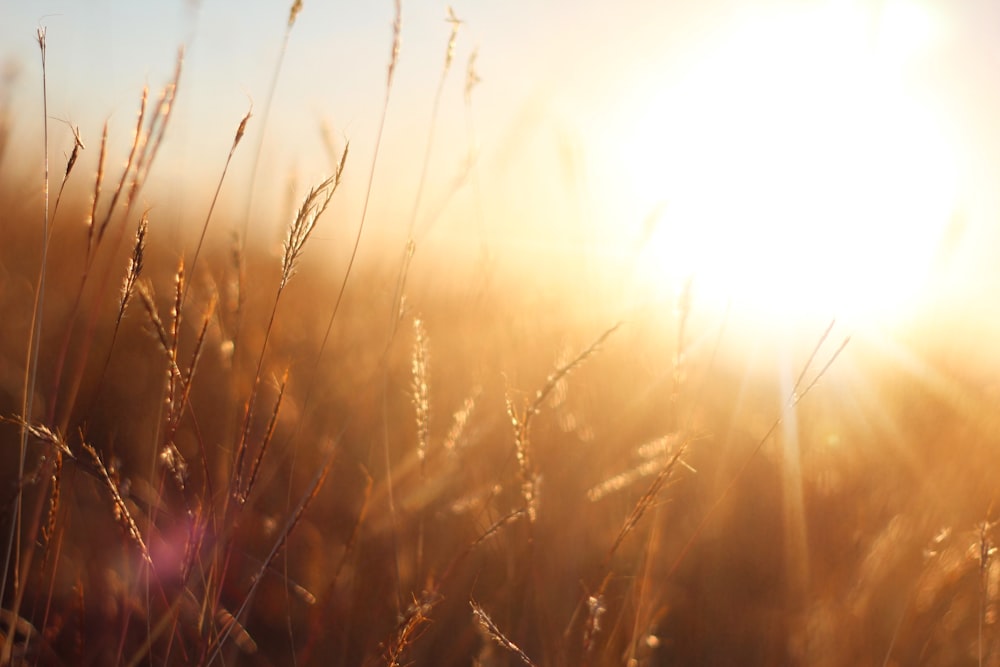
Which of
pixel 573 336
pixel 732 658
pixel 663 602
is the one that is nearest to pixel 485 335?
pixel 573 336

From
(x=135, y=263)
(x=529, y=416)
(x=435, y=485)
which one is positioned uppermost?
(x=135, y=263)

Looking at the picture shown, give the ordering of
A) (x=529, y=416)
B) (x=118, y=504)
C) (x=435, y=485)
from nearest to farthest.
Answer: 1. (x=118, y=504)
2. (x=529, y=416)
3. (x=435, y=485)

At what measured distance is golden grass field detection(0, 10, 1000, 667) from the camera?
1020 millimetres

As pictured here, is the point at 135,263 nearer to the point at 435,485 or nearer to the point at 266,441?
the point at 266,441

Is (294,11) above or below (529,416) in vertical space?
above

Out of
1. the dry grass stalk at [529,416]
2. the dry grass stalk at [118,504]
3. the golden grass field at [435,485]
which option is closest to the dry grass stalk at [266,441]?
the golden grass field at [435,485]

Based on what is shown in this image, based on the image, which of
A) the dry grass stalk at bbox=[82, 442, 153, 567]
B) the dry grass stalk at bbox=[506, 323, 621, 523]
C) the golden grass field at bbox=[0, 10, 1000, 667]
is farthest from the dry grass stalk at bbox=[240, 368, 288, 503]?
the dry grass stalk at bbox=[506, 323, 621, 523]

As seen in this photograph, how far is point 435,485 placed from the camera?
1.74 metres

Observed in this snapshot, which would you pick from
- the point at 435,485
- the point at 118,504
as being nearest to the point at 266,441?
the point at 118,504

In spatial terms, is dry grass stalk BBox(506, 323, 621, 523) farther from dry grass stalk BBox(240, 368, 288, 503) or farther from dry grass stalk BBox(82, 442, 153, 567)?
dry grass stalk BBox(82, 442, 153, 567)

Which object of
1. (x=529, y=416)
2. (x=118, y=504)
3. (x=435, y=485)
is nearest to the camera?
(x=118, y=504)

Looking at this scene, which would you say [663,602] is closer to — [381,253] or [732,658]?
[732,658]

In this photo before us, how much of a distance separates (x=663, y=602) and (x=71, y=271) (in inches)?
86.5

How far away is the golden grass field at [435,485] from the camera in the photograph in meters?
1.02
